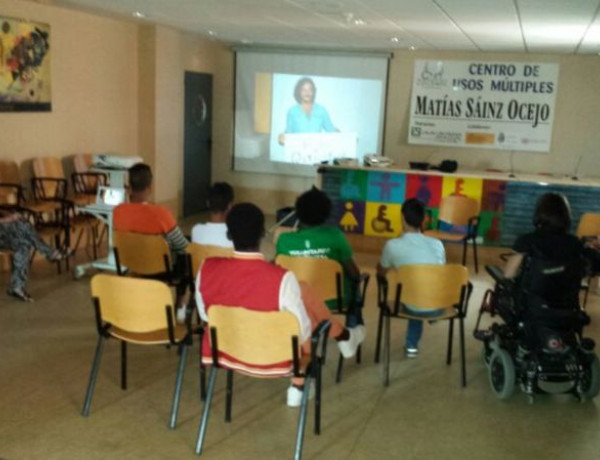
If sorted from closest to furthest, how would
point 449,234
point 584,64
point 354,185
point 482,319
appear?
1. point 482,319
2. point 449,234
3. point 354,185
4. point 584,64

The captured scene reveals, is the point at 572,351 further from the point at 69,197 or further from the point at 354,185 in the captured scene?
the point at 69,197

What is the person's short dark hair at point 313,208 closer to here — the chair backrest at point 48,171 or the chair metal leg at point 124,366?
the chair metal leg at point 124,366

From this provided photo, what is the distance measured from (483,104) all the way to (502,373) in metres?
5.87

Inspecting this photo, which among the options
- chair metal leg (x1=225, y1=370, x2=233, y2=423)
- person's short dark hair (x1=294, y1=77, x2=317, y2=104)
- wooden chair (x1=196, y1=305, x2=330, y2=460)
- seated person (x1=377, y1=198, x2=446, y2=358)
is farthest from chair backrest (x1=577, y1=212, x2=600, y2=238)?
person's short dark hair (x1=294, y1=77, x2=317, y2=104)

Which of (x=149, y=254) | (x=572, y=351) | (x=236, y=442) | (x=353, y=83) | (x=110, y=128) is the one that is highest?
(x=353, y=83)

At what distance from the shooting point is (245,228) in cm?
289

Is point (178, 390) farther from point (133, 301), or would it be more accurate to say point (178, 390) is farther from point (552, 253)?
point (552, 253)

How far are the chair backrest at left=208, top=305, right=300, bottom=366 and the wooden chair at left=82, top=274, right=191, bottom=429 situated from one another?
1.20 ft

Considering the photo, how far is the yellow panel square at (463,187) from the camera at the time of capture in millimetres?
→ 7242

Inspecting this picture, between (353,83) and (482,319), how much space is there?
16.1ft

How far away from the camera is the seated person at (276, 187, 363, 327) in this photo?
3938 mm

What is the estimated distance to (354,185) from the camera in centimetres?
751

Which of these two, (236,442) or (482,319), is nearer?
(236,442)

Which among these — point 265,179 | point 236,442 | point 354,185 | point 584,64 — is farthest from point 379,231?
point 236,442
